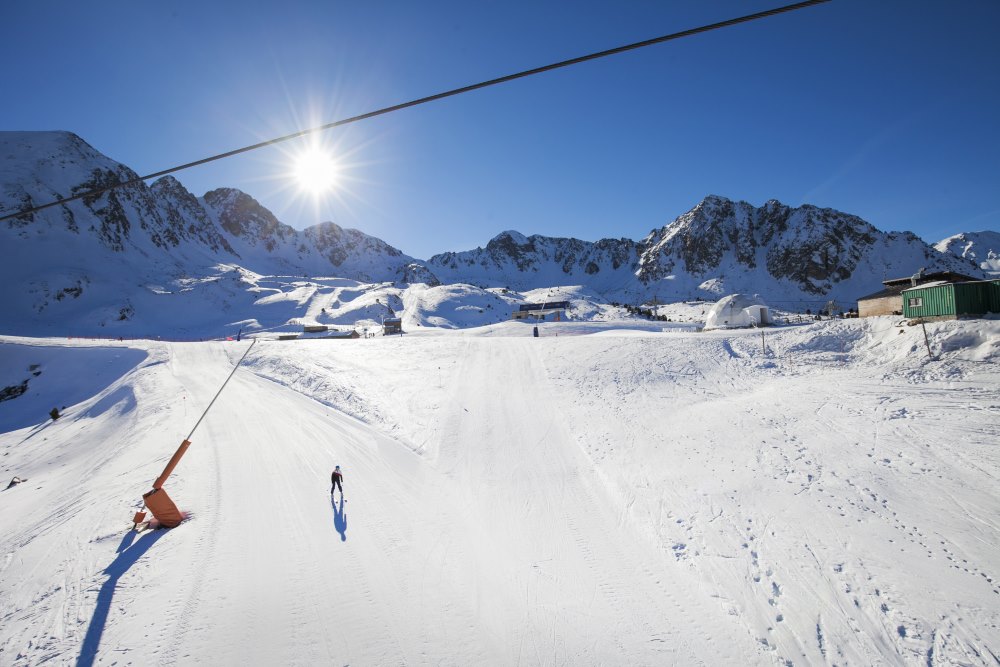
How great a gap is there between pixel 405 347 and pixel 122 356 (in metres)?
25.2

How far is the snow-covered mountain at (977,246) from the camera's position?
165750 mm

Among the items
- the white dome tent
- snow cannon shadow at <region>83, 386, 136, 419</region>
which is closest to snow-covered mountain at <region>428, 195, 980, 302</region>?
the white dome tent

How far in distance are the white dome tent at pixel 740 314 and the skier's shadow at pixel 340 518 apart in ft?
137

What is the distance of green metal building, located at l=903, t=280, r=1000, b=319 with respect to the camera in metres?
18.7

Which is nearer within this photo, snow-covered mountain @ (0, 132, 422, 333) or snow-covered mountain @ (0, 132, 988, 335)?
snow-covered mountain @ (0, 132, 422, 333)

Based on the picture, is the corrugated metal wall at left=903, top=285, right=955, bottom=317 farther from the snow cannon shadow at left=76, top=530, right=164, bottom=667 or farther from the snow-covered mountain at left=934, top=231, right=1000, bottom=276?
the snow-covered mountain at left=934, top=231, right=1000, bottom=276

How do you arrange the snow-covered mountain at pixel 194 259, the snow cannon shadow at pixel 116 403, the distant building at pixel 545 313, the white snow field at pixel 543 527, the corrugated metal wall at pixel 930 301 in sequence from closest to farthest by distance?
the white snow field at pixel 543 527
the corrugated metal wall at pixel 930 301
the snow cannon shadow at pixel 116 403
the distant building at pixel 545 313
the snow-covered mountain at pixel 194 259

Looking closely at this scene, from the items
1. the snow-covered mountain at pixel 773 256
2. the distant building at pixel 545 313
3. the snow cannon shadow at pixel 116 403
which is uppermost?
the snow-covered mountain at pixel 773 256

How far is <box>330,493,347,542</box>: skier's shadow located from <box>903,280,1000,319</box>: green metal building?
2916 cm

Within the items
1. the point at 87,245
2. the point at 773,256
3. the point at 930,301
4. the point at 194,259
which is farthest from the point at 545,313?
the point at 194,259

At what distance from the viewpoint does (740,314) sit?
40.5 meters

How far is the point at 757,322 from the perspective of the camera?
128ft

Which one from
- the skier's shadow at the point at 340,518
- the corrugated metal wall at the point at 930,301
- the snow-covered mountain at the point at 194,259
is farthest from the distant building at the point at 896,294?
the snow-covered mountain at the point at 194,259

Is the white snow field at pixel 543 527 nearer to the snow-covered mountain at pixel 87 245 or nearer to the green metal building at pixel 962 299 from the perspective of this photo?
the green metal building at pixel 962 299
